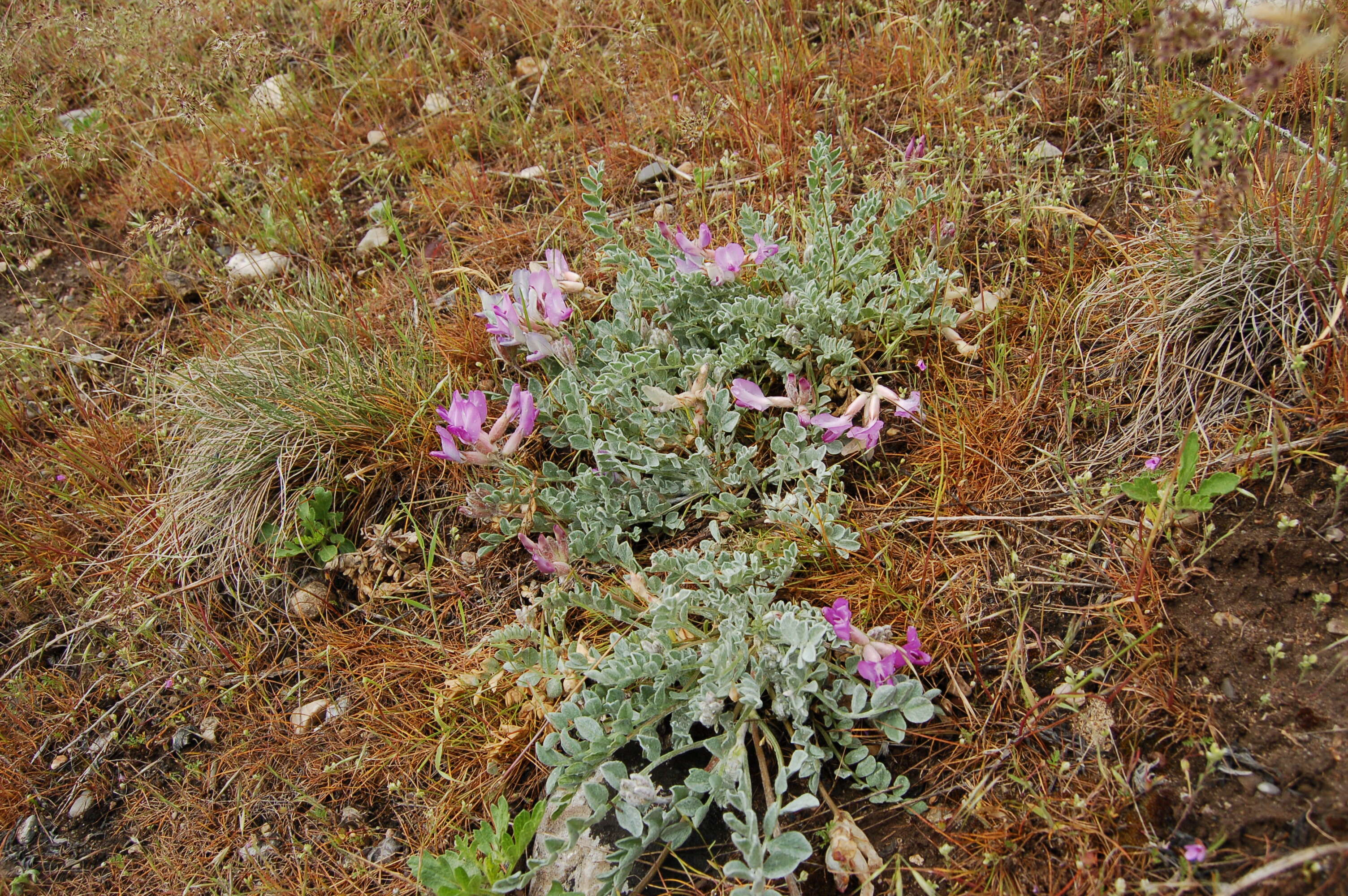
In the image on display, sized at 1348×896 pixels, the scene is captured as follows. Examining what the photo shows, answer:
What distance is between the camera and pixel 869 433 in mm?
2121

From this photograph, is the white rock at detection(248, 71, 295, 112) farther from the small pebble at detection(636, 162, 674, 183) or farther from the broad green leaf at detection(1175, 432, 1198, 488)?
the broad green leaf at detection(1175, 432, 1198, 488)

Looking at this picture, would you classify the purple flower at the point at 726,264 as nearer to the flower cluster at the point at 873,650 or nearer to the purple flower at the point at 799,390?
the purple flower at the point at 799,390

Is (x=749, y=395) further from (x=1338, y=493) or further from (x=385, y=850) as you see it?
(x=385, y=850)

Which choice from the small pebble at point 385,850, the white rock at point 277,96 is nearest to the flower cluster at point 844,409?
the small pebble at point 385,850

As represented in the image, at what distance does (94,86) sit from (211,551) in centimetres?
338

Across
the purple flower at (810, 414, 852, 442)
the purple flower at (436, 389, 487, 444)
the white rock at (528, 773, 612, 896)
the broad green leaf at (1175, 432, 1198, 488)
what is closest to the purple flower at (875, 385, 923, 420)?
the purple flower at (810, 414, 852, 442)

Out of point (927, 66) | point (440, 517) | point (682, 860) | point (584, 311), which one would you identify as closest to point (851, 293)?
point (584, 311)

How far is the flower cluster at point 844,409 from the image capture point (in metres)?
2.12

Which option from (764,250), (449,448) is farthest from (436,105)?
(449,448)

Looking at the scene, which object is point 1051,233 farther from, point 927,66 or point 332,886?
point 332,886

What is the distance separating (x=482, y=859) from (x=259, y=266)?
242cm

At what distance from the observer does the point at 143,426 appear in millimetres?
2926

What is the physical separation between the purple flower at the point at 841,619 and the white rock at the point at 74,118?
415 cm

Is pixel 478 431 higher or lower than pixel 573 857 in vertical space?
higher
